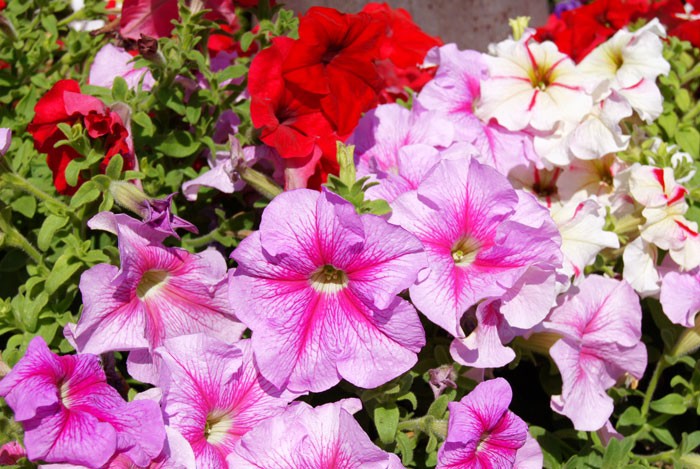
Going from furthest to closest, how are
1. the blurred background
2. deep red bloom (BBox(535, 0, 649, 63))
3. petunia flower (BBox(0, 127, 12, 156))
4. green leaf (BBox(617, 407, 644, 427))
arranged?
1. the blurred background
2. deep red bloom (BBox(535, 0, 649, 63))
3. green leaf (BBox(617, 407, 644, 427))
4. petunia flower (BBox(0, 127, 12, 156))

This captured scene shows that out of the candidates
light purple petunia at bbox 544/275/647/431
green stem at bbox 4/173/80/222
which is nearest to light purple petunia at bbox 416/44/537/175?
light purple petunia at bbox 544/275/647/431

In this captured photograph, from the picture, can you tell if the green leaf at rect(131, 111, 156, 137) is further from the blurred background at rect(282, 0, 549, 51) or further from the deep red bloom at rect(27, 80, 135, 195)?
the blurred background at rect(282, 0, 549, 51)

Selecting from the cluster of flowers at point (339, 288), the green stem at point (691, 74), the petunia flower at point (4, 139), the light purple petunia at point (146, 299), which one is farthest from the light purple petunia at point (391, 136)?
the green stem at point (691, 74)

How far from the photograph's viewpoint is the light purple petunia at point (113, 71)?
4.53 ft

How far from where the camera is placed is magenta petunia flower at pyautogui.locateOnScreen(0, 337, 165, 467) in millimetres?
802

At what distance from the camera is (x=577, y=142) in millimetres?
1327

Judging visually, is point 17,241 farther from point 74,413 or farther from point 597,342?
point 597,342

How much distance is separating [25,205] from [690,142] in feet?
4.22

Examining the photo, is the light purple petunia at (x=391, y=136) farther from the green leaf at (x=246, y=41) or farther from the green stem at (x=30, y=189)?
the green stem at (x=30, y=189)

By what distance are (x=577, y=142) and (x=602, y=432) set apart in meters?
0.50

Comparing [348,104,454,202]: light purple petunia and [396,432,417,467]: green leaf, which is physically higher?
[348,104,454,202]: light purple petunia

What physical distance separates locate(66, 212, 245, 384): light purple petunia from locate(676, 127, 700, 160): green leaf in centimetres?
102

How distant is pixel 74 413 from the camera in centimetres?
85

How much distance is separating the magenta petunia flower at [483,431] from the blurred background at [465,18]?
1.62 m
